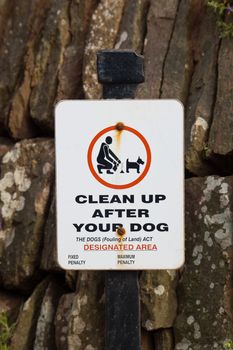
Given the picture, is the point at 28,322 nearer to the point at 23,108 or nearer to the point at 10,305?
the point at 10,305

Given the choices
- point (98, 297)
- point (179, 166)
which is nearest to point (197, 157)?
point (98, 297)

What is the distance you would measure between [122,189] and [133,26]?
3238 millimetres

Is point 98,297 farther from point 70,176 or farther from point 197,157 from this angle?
point 70,176

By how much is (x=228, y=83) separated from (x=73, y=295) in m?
1.95

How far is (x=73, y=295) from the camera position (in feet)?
21.1

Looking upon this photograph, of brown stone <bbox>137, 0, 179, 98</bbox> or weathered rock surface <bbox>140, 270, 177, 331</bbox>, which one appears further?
brown stone <bbox>137, 0, 179, 98</bbox>

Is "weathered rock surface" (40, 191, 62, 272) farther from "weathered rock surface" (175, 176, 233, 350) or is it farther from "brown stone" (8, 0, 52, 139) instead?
"weathered rock surface" (175, 176, 233, 350)

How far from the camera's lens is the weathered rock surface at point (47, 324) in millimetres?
6492

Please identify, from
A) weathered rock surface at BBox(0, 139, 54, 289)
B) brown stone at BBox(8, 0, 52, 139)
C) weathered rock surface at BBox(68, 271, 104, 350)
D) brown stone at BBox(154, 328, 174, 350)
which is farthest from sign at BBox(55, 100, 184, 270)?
brown stone at BBox(8, 0, 52, 139)

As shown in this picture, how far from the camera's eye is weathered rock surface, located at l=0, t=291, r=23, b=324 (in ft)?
22.6

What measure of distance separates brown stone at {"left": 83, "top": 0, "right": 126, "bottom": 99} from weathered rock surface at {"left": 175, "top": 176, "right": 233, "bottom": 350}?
147 cm

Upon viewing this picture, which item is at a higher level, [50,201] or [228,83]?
[228,83]

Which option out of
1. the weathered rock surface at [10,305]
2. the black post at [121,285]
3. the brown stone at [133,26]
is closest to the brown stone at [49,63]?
the brown stone at [133,26]

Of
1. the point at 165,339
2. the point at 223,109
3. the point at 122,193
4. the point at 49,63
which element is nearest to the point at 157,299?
the point at 165,339
